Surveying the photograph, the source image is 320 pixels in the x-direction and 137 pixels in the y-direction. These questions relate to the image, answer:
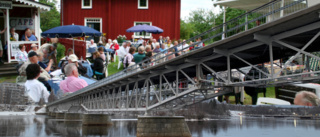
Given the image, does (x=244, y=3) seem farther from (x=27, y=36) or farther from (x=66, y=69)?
(x=66, y=69)

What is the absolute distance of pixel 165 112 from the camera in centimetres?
2578

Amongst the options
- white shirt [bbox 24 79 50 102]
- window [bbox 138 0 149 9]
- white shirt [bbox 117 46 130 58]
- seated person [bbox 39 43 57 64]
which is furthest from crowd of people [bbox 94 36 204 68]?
window [bbox 138 0 149 9]

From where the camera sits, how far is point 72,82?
25375mm

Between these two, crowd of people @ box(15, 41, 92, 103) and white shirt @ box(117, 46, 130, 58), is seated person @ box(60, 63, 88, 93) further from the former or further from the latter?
white shirt @ box(117, 46, 130, 58)

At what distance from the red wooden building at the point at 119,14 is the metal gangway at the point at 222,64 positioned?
33.6 metres

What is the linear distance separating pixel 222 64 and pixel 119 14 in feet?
140

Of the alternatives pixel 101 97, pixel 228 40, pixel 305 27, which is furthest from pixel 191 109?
pixel 305 27

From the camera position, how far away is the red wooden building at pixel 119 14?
202 feet

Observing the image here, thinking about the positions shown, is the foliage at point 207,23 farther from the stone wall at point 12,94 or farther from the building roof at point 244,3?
the stone wall at point 12,94

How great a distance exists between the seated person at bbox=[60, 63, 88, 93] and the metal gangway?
1.01 ft

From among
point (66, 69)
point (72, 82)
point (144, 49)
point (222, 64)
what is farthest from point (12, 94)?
point (222, 64)

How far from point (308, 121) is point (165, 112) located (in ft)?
23.9

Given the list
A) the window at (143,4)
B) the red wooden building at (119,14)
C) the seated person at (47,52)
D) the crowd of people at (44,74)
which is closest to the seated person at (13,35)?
the crowd of people at (44,74)

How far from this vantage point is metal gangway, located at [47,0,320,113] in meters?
15.7
